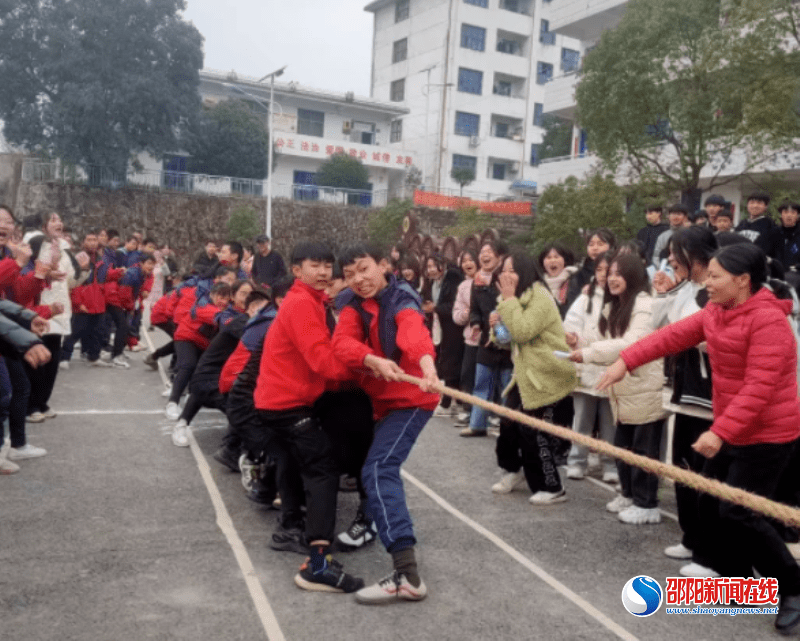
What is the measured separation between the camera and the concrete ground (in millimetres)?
3771

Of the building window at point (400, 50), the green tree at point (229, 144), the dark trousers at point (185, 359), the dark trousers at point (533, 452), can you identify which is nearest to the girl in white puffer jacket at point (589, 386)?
the dark trousers at point (533, 452)

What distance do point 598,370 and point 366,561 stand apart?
2.57 metres

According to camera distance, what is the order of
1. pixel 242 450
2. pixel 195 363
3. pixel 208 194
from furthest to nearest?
pixel 208 194, pixel 195 363, pixel 242 450

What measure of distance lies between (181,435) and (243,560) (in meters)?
2.86

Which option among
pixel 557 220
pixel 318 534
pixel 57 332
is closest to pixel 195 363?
pixel 57 332

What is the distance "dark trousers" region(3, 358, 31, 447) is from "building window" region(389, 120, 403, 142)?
3902 centimetres

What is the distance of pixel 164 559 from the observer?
448 centimetres

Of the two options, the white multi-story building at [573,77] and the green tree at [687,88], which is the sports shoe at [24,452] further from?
the white multi-story building at [573,77]

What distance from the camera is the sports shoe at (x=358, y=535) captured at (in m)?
4.80

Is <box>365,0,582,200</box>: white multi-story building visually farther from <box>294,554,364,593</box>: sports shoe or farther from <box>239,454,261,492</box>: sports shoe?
<box>294,554,364,593</box>: sports shoe

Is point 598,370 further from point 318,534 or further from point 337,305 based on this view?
point 318,534

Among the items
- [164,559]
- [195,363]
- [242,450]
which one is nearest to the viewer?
[164,559]

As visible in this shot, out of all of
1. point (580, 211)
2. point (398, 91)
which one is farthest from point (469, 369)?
point (398, 91)

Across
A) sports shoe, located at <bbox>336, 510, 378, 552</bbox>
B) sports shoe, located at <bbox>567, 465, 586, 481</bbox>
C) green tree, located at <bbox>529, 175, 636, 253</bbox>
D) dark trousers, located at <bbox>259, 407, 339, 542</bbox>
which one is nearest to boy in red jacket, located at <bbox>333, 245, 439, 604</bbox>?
dark trousers, located at <bbox>259, 407, 339, 542</bbox>
